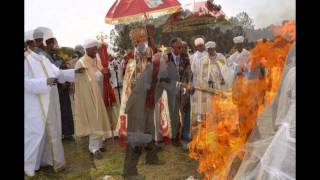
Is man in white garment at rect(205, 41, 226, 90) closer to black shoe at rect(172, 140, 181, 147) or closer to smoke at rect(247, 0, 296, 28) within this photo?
smoke at rect(247, 0, 296, 28)

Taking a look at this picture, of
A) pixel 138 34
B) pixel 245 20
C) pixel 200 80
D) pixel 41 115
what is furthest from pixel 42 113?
pixel 245 20

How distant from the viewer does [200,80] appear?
397 cm

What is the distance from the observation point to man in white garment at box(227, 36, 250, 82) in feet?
12.7

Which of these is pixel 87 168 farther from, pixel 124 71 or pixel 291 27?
pixel 291 27

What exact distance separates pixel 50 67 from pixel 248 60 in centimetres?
166

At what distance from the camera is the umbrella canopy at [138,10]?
12.6ft

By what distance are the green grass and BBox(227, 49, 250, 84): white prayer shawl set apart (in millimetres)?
837

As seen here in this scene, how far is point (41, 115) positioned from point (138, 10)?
47.3 inches

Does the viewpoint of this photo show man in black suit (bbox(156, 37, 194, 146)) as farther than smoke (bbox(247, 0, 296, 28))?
Yes

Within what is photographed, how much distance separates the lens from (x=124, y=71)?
12.9ft

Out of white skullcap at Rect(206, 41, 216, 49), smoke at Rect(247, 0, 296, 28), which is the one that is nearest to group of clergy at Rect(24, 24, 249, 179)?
white skullcap at Rect(206, 41, 216, 49)

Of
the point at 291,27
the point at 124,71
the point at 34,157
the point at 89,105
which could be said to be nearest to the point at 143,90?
the point at 124,71

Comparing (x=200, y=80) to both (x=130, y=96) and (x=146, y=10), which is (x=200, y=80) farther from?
(x=146, y=10)
